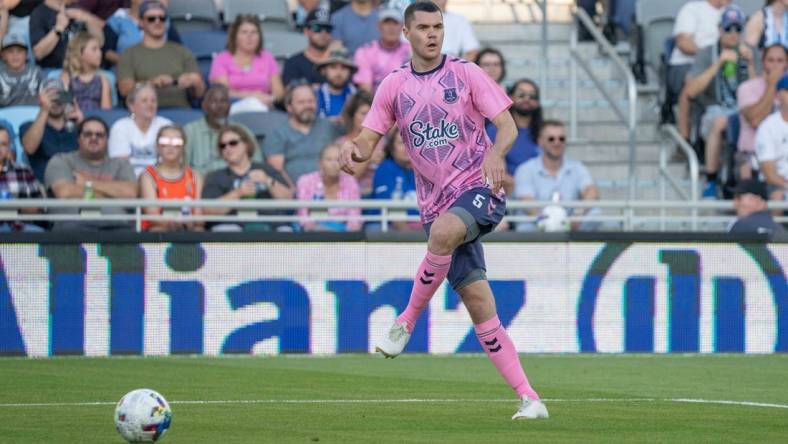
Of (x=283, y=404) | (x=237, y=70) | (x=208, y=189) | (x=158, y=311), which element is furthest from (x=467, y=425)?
(x=237, y=70)

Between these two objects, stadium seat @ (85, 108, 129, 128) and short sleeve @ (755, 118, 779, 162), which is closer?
stadium seat @ (85, 108, 129, 128)

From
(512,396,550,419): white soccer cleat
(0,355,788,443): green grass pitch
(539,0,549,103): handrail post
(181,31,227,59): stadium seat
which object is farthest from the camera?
(539,0,549,103): handrail post

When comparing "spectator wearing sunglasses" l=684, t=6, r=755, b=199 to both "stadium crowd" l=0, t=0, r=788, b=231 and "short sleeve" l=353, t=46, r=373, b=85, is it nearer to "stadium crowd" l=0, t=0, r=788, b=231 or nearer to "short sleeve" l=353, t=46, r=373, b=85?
"stadium crowd" l=0, t=0, r=788, b=231

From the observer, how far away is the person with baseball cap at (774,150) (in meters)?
18.1

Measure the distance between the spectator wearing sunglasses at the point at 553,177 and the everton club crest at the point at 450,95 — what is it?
788 cm

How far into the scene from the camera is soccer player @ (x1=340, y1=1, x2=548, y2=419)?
31.3 feet

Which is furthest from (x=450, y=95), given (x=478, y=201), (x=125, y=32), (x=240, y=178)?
(x=125, y=32)

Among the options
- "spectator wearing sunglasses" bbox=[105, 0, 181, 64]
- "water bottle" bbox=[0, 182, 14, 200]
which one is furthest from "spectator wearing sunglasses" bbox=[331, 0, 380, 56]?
"water bottle" bbox=[0, 182, 14, 200]

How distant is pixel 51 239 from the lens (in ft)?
51.2

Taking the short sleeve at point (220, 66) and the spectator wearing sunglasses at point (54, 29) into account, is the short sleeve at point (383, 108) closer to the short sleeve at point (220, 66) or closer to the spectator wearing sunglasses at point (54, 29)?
the short sleeve at point (220, 66)

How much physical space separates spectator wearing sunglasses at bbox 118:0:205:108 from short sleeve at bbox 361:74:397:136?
875 cm

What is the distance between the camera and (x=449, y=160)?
9.78 metres

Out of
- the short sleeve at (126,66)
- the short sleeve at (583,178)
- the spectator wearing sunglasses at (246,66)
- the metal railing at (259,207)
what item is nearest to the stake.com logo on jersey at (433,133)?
the metal railing at (259,207)

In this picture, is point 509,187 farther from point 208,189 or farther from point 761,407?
point 761,407
